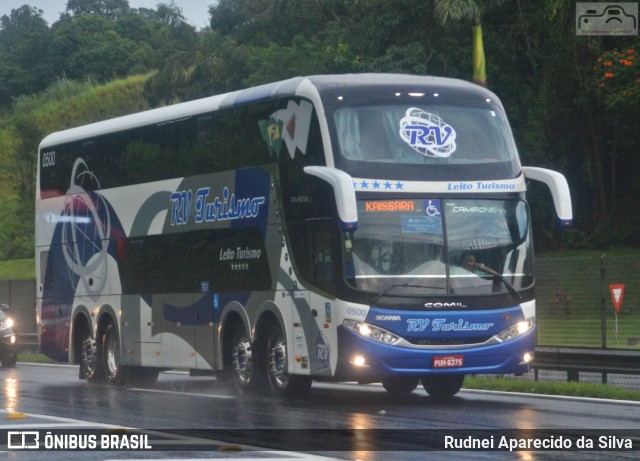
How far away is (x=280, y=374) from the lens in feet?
62.2

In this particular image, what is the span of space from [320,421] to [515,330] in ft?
11.6

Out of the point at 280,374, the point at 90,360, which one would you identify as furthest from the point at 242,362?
the point at 90,360

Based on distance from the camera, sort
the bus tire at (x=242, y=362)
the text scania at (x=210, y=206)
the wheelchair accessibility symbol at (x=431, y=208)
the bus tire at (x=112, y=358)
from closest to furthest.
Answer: the wheelchair accessibility symbol at (x=431, y=208) < the bus tire at (x=242, y=362) < the text scania at (x=210, y=206) < the bus tire at (x=112, y=358)

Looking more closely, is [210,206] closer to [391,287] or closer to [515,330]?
[391,287]

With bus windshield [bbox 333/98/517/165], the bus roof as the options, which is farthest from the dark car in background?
bus windshield [bbox 333/98/517/165]

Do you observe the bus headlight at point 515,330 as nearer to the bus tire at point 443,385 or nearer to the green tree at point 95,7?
the bus tire at point 443,385

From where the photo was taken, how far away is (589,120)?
5100 centimetres

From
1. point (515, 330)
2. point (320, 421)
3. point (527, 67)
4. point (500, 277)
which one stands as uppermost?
point (527, 67)

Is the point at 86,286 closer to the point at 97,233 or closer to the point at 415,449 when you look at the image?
the point at 97,233

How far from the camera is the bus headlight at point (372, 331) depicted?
17.2 meters

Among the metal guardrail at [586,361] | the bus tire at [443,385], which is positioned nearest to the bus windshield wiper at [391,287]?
the bus tire at [443,385]

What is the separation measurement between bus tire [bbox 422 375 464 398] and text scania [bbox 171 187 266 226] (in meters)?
3.21

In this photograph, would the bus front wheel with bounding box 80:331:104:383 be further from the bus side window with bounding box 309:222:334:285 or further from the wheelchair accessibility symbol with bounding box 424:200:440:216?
the wheelchair accessibility symbol with bounding box 424:200:440:216

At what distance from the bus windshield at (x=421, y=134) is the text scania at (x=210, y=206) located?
2216 mm
